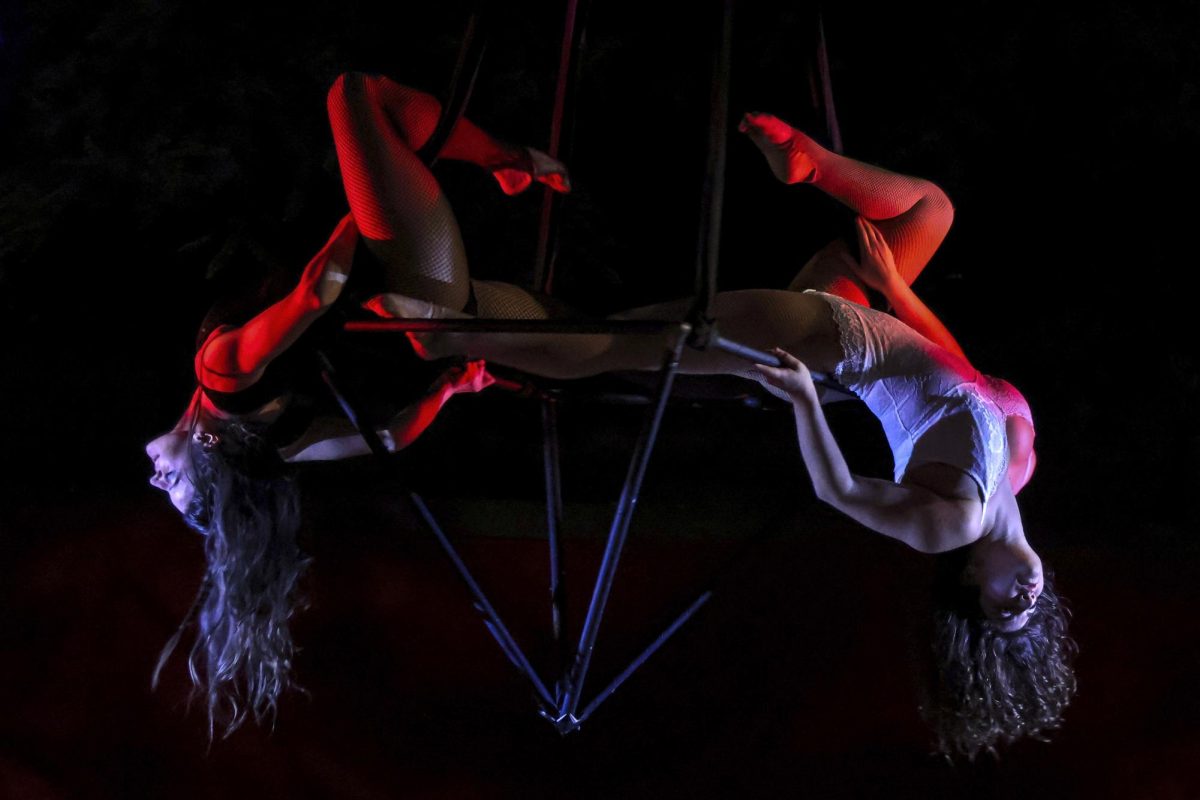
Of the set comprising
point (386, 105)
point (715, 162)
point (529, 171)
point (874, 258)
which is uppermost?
point (715, 162)

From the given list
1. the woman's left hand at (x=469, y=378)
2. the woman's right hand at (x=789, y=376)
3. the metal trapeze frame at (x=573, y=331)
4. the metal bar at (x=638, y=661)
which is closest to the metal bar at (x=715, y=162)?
the metal trapeze frame at (x=573, y=331)

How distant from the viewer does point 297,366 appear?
1629 millimetres

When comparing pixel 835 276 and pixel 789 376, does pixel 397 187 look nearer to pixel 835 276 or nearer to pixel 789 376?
pixel 789 376

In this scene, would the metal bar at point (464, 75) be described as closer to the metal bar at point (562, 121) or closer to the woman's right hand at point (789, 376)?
the metal bar at point (562, 121)

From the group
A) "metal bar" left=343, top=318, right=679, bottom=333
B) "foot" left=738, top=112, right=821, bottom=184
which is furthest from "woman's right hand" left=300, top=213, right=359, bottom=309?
"foot" left=738, top=112, right=821, bottom=184

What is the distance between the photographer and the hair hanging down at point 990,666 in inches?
70.0

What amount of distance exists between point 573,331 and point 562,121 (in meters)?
0.64

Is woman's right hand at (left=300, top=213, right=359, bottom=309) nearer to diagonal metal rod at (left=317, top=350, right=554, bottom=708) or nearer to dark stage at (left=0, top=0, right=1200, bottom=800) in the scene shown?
diagonal metal rod at (left=317, top=350, right=554, bottom=708)

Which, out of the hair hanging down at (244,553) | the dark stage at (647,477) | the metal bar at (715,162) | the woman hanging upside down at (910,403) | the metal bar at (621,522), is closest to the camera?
the metal bar at (715,162)

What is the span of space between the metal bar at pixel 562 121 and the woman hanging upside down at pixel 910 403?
237 millimetres

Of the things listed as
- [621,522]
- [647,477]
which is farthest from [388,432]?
[647,477]

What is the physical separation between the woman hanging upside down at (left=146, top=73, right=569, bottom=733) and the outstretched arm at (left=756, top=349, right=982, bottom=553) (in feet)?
Result: 1.51

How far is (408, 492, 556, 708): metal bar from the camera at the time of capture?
61.4 inches

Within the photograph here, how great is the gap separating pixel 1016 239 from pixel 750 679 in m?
1.31
